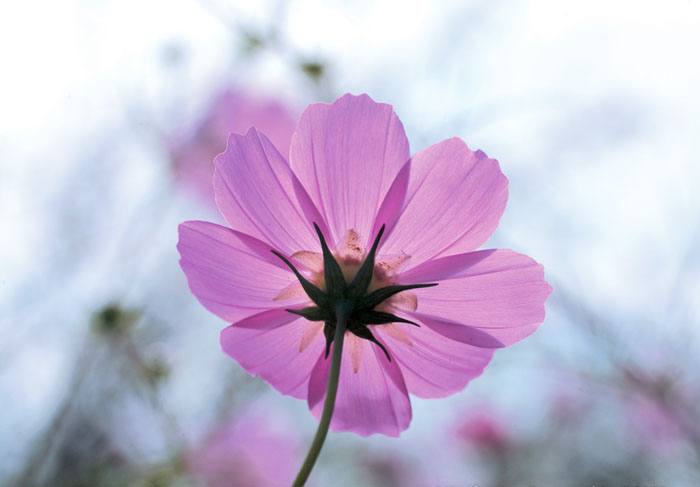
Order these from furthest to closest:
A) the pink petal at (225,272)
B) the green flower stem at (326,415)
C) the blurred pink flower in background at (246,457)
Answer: the blurred pink flower in background at (246,457)
the pink petal at (225,272)
the green flower stem at (326,415)

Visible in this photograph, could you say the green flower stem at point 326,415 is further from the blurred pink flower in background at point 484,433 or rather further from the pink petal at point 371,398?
the blurred pink flower in background at point 484,433

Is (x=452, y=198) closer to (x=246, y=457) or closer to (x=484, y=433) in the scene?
(x=246, y=457)

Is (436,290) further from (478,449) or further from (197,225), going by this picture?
(478,449)

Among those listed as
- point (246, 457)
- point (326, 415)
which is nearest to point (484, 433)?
point (246, 457)

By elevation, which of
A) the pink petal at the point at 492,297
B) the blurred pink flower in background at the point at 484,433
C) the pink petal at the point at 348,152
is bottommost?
the pink petal at the point at 492,297

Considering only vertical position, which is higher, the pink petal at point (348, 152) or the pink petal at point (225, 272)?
the pink petal at point (348, 152)

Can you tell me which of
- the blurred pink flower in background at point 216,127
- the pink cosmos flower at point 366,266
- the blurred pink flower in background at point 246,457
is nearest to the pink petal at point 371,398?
the pink cosmos flower at point 366,266

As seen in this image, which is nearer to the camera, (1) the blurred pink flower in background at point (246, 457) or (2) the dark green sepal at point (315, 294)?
(2) the dark green sepal at point (315, 294)

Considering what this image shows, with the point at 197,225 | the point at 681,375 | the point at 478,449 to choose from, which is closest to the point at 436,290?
the point at 197,225

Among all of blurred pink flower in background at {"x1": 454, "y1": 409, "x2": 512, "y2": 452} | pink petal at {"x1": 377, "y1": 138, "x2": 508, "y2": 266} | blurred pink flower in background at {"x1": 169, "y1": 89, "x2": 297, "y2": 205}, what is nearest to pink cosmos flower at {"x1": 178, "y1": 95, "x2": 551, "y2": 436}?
pink petal at {"x1": 377, "y1": 138, "x2": 508, "y2": 266}
